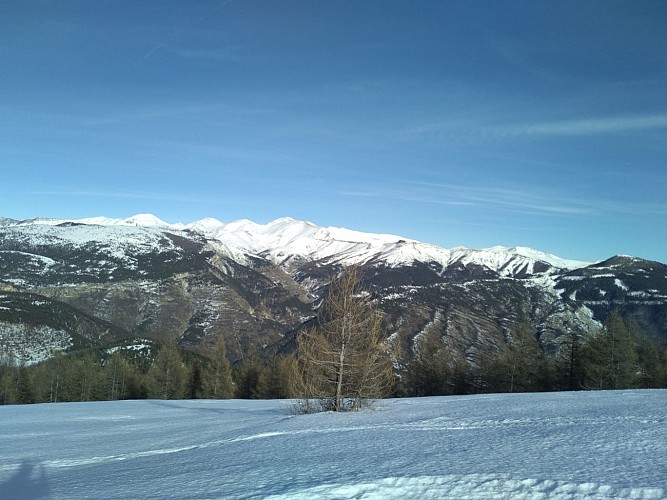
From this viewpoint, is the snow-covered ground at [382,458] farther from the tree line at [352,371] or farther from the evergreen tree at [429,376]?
the evergreen tree at [429,376]

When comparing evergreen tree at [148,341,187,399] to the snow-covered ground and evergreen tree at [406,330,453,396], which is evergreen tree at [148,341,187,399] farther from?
the snow-covered ground

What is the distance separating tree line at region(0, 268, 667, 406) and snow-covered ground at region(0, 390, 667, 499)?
288 cm

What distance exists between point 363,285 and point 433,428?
9.74 meters

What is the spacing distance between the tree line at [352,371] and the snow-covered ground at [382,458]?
2.88m

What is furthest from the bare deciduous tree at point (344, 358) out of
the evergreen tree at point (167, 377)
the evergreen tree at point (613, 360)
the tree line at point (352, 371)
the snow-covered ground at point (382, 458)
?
the evergreen tree at point (167, 377)

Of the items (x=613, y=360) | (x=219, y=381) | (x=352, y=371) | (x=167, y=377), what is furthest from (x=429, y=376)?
(x=352, y=371)

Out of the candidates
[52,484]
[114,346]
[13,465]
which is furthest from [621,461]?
[114,346]

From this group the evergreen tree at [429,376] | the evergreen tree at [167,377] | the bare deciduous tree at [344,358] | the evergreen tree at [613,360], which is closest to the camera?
the bare deciduous tree at [344,358]

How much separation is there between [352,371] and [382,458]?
33.3 feet

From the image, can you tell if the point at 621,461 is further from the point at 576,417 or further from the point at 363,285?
the point at 363,285

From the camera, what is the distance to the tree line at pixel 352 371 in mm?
19453

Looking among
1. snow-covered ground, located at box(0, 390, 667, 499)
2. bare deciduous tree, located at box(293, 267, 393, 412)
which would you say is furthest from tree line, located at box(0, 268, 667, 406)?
snow-covered ground, located at box(0, 390, 667, 499)

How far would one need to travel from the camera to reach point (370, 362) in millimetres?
19188

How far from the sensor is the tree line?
63.8 feet
